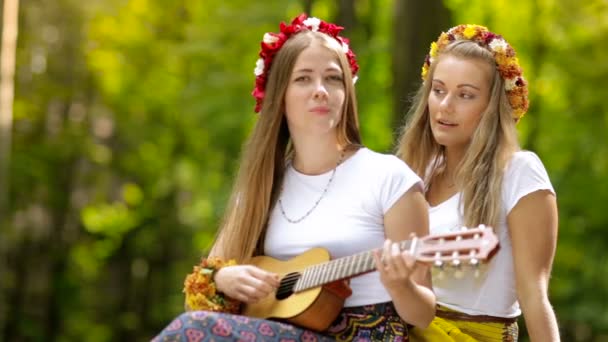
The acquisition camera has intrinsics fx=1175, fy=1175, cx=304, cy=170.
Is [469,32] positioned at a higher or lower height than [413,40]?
lower

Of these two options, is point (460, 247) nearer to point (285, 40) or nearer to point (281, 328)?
point (281, 328)

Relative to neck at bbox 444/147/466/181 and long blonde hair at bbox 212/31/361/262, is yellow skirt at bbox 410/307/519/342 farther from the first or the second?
long blonde hair at bbox 212/31/361/262

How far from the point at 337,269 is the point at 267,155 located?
0.86 m

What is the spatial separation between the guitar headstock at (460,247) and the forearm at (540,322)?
3.22 ft

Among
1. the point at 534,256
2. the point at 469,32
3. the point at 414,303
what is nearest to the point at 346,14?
the point at 469,32

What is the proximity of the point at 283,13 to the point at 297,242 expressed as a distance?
10777 millimetres

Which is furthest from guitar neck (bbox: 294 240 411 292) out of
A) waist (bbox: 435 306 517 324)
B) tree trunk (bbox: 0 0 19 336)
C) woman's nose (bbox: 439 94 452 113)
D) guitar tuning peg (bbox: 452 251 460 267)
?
tree trunk (bbox: 0 0 19 336)

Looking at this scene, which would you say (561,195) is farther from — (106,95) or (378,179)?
(378,179)

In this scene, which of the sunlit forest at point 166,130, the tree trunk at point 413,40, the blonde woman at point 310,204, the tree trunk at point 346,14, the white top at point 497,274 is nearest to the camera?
the blonde woman at point 310,204

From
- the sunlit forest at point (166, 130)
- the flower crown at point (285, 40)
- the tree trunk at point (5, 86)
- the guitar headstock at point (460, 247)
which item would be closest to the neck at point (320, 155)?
the flower crown at point (285, 40)

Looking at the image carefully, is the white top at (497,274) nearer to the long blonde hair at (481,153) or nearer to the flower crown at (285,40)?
the long blonde hair at (481,153)

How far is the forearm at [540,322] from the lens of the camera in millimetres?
4316

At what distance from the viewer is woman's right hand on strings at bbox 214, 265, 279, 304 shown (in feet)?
13.5

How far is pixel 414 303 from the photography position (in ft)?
12.7
